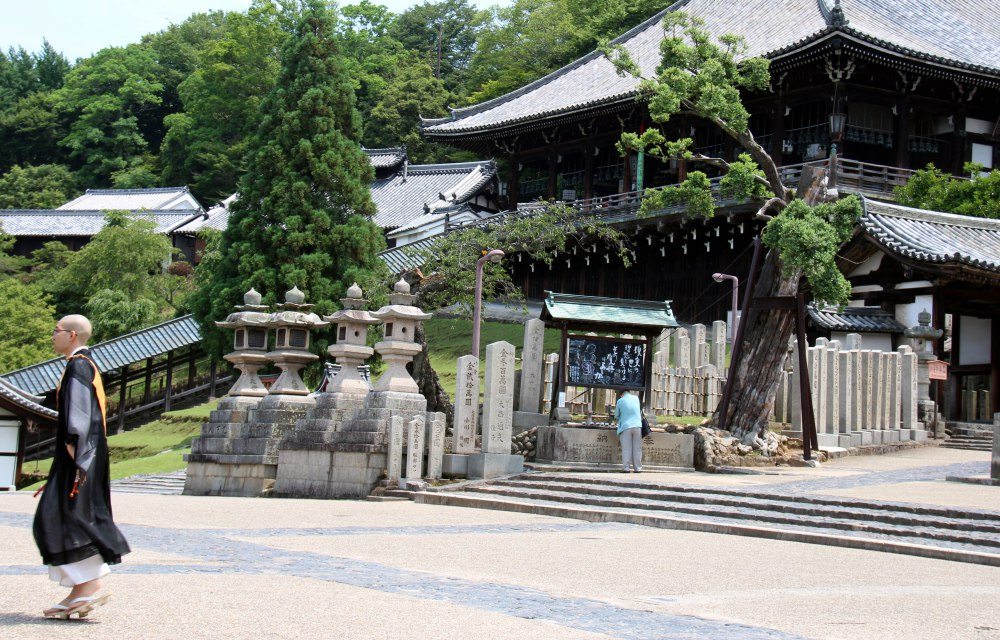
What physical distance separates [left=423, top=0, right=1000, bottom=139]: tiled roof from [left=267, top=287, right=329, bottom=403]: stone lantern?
50.3 ft

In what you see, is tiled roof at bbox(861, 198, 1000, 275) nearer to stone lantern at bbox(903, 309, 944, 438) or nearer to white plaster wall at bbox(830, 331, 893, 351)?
stone lantern at bbox(903, 309, 944, 438)

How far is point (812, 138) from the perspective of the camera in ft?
97.9

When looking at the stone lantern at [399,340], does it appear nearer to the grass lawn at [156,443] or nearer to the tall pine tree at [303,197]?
the grass lawn at [156,443]

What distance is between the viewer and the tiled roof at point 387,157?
53125mm

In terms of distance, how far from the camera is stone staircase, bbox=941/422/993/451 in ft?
64.9

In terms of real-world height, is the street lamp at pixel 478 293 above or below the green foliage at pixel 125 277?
below

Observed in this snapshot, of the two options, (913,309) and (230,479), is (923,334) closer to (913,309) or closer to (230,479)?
(913,309)

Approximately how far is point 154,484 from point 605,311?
9900mm

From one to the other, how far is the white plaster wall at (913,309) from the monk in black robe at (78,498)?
19.8 meters

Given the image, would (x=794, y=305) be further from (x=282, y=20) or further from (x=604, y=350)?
(x=282, y=20)

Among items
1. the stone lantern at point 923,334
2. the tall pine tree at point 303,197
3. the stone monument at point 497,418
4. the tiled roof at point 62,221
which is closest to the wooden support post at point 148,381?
the tall pine tree at point 303,197

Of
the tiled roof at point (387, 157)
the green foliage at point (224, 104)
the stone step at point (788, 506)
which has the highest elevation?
the green foliage at point (224, 104)

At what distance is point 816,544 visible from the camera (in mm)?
9898

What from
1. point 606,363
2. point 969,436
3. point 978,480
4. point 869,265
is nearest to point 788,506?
point 978,480
